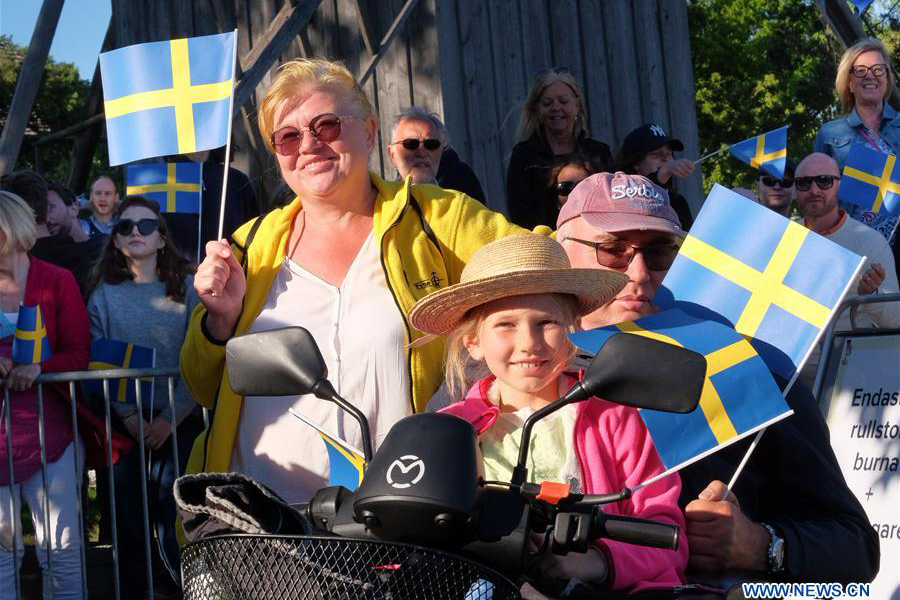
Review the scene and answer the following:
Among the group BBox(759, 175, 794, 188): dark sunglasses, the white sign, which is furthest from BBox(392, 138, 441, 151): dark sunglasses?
BBox(759, 175, 794, 188): dark sunglasses

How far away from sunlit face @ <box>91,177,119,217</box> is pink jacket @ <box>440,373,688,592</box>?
7.82m

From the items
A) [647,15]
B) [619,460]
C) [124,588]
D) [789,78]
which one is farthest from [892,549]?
[789,78]

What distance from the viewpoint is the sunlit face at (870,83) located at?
772 cm

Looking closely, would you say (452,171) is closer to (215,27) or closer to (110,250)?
(110,250)

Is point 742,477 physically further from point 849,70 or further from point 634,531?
point 849,70

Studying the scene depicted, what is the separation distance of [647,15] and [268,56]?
3.75 m

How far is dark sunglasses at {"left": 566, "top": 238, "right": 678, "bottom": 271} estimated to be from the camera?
3291 millimetres

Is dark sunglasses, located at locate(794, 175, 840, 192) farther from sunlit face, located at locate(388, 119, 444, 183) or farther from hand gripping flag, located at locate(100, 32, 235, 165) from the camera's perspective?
hand gripping flag, located at locate(100, 32, 235, 165)

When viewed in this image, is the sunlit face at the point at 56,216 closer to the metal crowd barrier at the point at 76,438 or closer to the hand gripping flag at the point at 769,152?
the metal crowd barrier at the point at 76,438

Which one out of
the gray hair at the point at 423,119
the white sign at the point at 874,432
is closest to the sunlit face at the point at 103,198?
the gray hair at the point at 423,119

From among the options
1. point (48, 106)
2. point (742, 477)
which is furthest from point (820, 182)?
point (48, 106)

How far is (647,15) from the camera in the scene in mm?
10758

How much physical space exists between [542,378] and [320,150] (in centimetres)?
132

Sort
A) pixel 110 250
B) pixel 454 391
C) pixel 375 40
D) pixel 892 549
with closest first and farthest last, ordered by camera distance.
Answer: pixel 454 391, pixel 892 549, pixel 110 250, pixel 375 40
